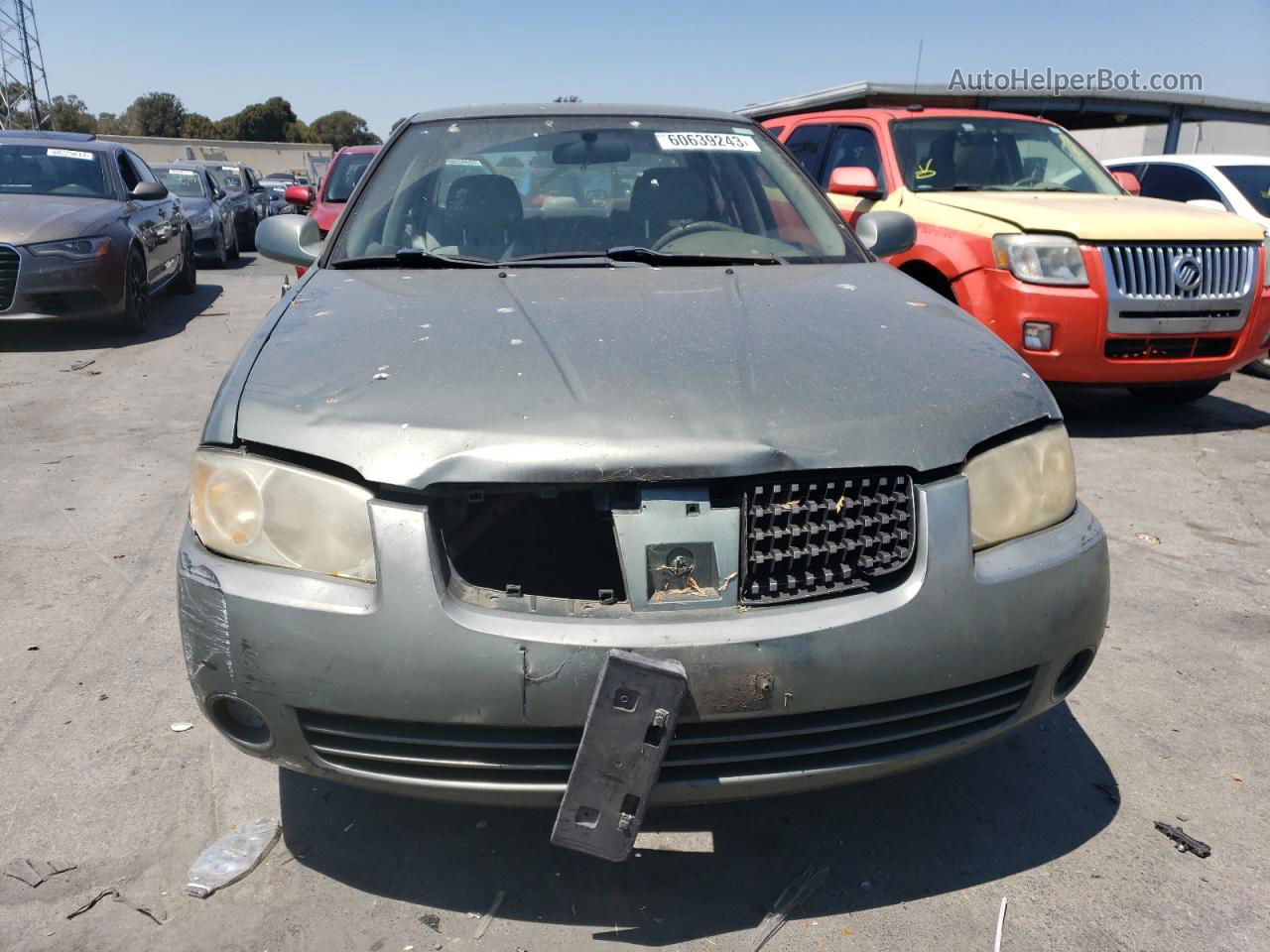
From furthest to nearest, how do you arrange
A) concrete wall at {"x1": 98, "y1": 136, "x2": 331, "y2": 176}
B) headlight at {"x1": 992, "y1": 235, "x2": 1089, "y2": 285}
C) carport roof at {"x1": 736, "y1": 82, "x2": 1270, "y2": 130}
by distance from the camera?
concrete wall at {"x1": 98, "y1": 136, "x2": 331, "y2": 176}, carport roof at {"x1": 736, "y1": 82, "x2": 1270, "y2": 130}, headlight at {"x1": 992, "y1": 235, "x2": 1089, "y2": 285}

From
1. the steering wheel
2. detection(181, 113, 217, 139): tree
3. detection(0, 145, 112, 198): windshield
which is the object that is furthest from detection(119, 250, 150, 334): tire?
detection(181, 113, 217, 139): tree

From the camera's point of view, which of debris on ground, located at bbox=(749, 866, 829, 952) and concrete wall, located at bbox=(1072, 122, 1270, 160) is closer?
debris on ground, located at bbox=(749, 866, 829, 952)

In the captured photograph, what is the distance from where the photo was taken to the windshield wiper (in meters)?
3.09

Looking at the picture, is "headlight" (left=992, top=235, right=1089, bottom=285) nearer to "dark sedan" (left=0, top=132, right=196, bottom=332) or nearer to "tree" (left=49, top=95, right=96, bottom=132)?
"dark sedan" (left=0, top=132, right=196, bottom=332)

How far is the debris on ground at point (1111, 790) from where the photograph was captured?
2527 mm

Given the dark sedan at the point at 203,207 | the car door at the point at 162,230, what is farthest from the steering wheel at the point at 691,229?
the dark sedan at the point at 203,207

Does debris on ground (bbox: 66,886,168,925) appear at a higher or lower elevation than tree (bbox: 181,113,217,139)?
lower

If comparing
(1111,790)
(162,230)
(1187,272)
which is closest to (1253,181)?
(1187,272)

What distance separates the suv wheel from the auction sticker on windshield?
13.7 ft

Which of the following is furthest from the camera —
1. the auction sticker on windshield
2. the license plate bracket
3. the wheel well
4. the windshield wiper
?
the wheel well

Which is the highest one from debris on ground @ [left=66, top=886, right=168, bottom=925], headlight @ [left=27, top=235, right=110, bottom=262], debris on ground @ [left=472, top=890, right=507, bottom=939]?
headlight @ [left=27, top=235, right=110, bottom=262]

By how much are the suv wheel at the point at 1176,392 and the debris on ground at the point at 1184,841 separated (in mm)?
4831

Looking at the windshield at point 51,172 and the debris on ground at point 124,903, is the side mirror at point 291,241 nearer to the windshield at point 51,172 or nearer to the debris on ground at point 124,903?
the debris on ground at point 124,903

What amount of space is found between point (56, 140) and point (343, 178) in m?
2.76
